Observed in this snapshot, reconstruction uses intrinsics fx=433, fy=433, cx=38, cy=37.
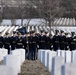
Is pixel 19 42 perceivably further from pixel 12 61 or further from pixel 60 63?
pixel 60 63

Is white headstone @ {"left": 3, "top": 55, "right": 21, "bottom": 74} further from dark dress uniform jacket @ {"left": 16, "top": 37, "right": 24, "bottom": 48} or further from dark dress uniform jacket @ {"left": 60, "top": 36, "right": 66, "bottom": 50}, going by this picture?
dark dress uniform jacket @ {"left": 60, "top": 36, "right": 66, "bottom": 50}

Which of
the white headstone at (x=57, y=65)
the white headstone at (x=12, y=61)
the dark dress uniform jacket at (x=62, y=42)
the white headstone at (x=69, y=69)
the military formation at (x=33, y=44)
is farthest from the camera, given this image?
the dark dress uniform jacket at (x=62, y=42)

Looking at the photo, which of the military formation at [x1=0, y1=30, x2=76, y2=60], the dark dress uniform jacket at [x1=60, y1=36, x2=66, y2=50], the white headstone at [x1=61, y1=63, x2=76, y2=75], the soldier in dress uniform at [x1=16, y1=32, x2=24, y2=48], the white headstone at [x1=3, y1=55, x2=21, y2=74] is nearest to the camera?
the white headstone at [x1=61, y1=63, x2=76, y2=75]

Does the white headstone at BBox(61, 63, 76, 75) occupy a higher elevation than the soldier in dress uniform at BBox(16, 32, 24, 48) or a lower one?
higher

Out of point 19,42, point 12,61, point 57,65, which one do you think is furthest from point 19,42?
point 57,65

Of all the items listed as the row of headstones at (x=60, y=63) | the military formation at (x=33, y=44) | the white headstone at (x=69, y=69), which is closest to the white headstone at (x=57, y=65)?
the row of headstones at (x=60, y=63)

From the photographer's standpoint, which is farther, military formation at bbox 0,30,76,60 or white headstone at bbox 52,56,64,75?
military formation at bbox 0,30,76,60

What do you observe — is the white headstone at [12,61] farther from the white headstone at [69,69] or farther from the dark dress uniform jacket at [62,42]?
the dark dress uniform jacket at [62,42]

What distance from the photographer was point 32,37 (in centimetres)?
2056

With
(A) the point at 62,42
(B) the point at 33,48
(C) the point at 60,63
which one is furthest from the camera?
(A) the point at 62,42

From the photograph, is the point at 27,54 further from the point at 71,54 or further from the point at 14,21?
the point at 14,21

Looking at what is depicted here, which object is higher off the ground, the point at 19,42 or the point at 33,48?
the point at 19,42

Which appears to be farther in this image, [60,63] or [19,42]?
[19,42]

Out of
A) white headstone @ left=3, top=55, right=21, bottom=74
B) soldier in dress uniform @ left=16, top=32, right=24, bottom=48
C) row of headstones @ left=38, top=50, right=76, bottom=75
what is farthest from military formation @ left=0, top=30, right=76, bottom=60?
white headstone @ left=3, top=55, right=21, bottom=74
